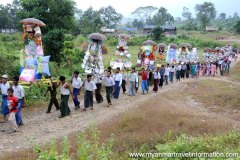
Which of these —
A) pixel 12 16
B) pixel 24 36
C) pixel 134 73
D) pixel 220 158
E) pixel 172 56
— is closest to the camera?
pixel 220 158

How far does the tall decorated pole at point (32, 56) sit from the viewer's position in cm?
1453

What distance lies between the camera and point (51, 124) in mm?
10969

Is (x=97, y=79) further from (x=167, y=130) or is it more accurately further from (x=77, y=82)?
(x=167, y=130)

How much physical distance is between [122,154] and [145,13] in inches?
4510

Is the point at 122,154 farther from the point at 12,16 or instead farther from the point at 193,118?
the point at 12,16

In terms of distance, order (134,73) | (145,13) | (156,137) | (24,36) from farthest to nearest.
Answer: (145,13) → (134,73) → (24,36) → (156,137)

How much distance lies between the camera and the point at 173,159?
6.78 m

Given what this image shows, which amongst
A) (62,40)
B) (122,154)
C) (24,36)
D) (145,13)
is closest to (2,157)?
(122,154)

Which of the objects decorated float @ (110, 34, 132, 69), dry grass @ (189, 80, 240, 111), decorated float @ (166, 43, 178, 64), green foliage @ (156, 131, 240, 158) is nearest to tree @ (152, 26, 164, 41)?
decorated float @ (166, 43, 178, 64)

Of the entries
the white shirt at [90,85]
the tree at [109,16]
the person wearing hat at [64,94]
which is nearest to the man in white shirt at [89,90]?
the white shirt at [90,85]

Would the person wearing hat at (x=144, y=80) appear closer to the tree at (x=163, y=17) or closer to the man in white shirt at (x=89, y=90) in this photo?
the man in white shirt at (x=89, y=90)

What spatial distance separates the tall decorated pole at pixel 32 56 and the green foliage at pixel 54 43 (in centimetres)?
579

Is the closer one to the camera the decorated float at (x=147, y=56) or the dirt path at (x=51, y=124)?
the dirt path at (x=51, y=124)

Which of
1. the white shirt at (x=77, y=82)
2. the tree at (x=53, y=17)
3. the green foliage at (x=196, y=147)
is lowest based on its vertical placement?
the green foliage at (x=196, y=147)
